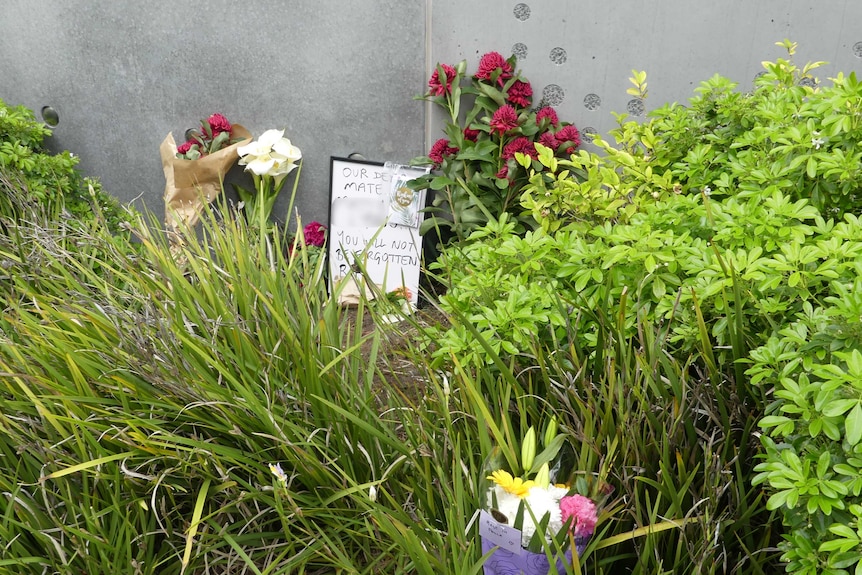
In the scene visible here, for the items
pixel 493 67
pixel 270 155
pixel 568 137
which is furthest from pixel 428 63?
pixel 270 155

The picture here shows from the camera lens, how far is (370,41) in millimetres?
3016

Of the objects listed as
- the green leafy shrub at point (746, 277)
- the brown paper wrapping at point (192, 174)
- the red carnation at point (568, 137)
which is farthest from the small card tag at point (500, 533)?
the brown paper wrapping at point (192, 174)

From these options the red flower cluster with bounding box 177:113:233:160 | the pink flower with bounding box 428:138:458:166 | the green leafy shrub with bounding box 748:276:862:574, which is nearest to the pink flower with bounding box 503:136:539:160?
the pink flower with bounding box 428:138:458:166

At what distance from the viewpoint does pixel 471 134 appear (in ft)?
9.52

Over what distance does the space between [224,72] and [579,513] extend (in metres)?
2.70

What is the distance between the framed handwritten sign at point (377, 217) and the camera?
312cm

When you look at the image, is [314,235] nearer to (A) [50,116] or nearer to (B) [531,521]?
(A) [50,116]

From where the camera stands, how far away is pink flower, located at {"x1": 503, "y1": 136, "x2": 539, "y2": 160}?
2758 millimetres

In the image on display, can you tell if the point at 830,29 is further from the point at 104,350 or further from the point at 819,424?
the point at 104,350

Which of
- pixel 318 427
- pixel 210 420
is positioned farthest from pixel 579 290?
pixel 210 420

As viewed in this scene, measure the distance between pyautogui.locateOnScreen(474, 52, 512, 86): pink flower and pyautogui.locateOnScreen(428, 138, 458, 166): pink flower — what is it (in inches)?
11.7

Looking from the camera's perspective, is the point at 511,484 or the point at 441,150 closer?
the point at 511,484

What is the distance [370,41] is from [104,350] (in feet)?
6.01

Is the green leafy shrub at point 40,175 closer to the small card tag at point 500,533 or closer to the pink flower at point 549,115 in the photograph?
the pink flower at point 549,115
